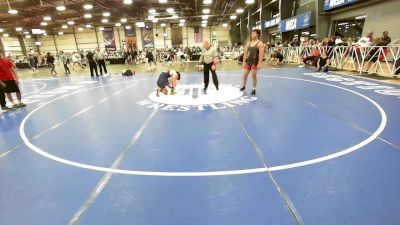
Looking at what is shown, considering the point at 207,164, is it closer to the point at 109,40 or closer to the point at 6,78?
A: the point at 6,78

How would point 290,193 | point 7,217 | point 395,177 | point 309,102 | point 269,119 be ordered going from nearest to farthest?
point 7,217, point 290,193, point 395,177, point 269,119, point 309,102

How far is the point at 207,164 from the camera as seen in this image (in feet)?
11.4

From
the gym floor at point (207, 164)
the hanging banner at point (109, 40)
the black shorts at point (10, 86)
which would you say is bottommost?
the gym floor at point (207, 164)

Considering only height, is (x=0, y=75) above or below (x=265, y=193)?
above

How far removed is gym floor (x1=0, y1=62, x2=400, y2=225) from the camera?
2512mm

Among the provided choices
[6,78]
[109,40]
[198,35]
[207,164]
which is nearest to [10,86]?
[6,78]

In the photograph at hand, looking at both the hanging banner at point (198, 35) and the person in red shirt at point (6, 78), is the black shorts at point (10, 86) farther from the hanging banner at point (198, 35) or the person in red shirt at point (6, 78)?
the hanging banner at point (198, 35)

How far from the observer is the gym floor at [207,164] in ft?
8.24

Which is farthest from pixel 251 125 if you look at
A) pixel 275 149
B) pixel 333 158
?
pixel 333 158

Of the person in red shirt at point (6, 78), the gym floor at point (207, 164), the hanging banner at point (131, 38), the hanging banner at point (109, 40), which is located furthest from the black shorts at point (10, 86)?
the hanging banner at point (109, 40)

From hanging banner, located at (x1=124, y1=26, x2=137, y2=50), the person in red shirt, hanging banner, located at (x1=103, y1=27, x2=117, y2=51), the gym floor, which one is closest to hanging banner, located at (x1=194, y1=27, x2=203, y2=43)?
hanging banner, located at (x1=124, y1=26, x2=137, y2=50)

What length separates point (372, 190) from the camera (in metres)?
2.72

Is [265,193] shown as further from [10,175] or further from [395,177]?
[10,175]

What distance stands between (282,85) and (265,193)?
7085 mm
